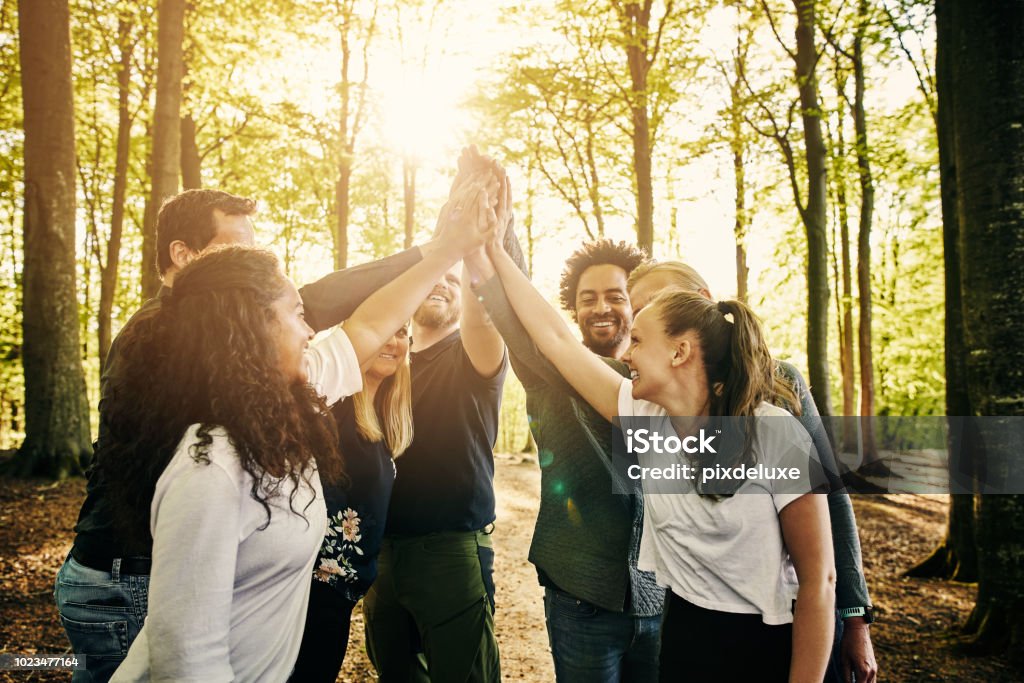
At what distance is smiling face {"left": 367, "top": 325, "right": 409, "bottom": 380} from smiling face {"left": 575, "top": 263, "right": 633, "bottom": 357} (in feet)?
3.12

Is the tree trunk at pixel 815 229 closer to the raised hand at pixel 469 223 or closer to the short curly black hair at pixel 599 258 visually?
the short curly black hair at pixel 599 258

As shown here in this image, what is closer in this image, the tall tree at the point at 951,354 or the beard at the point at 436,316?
the beard at the point at 436,316

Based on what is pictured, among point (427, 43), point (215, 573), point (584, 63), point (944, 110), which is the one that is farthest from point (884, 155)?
point (215, 573)

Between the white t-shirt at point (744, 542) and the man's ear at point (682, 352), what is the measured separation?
0.28 meters

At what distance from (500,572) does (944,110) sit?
23.9ft

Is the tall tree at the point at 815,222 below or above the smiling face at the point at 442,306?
above

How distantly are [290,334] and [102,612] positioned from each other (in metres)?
1.30

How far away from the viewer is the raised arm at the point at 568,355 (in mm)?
2250

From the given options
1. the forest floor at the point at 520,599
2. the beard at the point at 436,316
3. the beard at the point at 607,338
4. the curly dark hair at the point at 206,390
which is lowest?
the forest floor at the point at 520,599

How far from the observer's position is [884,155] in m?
14.0

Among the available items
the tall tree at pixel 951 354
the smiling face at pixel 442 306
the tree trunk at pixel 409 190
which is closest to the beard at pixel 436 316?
the smiling face at pixel 442 306

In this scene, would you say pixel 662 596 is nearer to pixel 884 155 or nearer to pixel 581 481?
pixel 581 481

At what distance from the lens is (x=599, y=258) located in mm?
3381

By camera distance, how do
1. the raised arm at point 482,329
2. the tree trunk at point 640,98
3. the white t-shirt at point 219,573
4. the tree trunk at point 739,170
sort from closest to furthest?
the white t-shirt at point 219,573 < the raised arm at point 482,329 < the tree trunk at point 640,98 < the tree trunk at point 739,170
